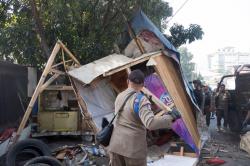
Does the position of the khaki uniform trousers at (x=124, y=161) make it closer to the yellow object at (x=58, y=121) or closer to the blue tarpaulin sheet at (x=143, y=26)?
the blue tarpaulin sheet at (x=143, y=26)

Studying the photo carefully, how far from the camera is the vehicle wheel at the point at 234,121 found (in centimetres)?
1257

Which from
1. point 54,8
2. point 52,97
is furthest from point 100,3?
point 52,97

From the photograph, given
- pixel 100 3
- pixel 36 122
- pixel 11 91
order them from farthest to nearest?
pixel 100 3, pixel 11 91, pixel 36 122

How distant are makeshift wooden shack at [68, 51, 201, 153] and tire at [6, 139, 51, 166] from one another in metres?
1.53

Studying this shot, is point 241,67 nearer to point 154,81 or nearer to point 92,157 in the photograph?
point 154,81

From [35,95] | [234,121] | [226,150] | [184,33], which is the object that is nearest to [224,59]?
[184,33]

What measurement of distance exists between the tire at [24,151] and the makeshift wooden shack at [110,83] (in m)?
1.53

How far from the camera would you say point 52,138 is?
11.4 m

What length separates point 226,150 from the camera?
1038 cm

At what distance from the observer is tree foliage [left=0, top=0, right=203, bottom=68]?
12.1m

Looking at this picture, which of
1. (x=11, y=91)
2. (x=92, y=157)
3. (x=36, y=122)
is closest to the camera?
(x=92, y=157)

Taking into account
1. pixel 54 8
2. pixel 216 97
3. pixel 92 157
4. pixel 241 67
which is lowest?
pixel 92 157

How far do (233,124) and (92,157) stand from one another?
6094mm

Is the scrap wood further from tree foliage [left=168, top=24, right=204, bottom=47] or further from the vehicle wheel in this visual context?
tree foliage [left=168, top=24, right=204, bottom=47]
